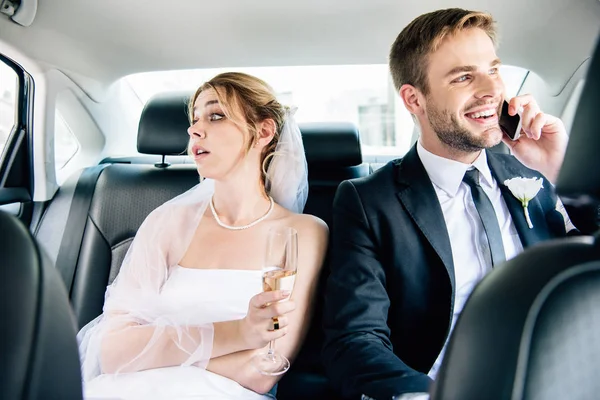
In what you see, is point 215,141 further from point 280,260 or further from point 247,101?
point 280,260

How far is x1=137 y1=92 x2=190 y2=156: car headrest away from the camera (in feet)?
8.48

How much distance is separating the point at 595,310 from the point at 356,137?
1.96m

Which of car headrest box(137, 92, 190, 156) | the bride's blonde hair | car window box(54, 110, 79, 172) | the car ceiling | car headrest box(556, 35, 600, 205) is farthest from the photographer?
car window box(54, 110, 79, 172)

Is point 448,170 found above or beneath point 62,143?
beneath

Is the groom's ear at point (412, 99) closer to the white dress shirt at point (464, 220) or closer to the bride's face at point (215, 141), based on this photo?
the white dress shirt at point (464, 220)

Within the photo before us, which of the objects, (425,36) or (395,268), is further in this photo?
(425,36)

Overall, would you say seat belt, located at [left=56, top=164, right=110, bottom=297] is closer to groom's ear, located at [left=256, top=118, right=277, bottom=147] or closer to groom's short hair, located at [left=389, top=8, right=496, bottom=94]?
groom's ear, located at [left=256, top=118, right=277, bottom=147]

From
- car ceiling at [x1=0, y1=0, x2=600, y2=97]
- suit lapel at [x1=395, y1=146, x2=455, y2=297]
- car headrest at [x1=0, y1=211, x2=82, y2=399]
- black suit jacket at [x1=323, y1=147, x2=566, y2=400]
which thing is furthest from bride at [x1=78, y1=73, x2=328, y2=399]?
car headrest at [x1=0, y1=211, x2=82, y2=399]

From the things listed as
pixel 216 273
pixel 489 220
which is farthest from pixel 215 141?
pixel 489 220

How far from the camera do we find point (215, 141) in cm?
206

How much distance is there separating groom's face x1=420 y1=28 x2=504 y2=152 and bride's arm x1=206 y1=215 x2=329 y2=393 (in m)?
0.61

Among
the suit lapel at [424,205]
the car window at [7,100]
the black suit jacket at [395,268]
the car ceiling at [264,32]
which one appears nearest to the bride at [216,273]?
the black suit jacket at [395,268]

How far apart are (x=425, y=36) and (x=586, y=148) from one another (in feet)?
4.53

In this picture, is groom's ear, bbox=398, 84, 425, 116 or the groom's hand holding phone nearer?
the groom's hand holding phone
